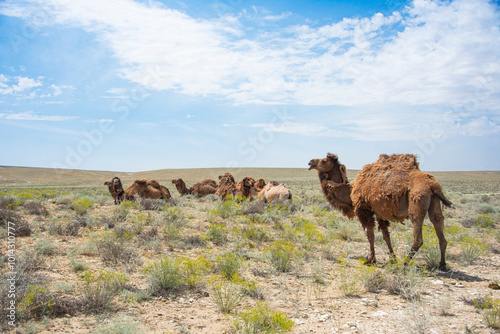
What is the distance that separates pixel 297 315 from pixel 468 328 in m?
2.33

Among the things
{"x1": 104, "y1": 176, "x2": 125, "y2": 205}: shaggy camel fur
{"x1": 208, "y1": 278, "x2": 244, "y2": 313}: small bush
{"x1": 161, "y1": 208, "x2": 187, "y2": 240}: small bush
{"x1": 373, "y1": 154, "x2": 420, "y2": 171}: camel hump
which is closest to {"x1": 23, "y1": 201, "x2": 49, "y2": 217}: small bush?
{"x1": 104, "y1": 176, "x2": 125, "y2": 205}: shaggy camel fur

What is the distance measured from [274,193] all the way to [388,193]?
9.42m

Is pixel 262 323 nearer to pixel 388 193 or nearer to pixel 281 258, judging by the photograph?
pixel 281 258

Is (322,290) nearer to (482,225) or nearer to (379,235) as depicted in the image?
(379,235)

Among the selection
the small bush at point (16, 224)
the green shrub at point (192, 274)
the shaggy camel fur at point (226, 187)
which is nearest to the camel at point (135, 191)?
the shaggy camel fur at point (226, 187)

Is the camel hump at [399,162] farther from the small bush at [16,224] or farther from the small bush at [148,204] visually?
the small bush at [148,204]

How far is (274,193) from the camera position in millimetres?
16344

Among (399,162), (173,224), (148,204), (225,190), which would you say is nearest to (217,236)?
(173,224)

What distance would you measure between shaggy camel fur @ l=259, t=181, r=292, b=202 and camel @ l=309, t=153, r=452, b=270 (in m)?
6.94

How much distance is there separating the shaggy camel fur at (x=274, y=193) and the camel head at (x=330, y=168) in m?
6.79

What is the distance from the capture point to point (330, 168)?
880 cm

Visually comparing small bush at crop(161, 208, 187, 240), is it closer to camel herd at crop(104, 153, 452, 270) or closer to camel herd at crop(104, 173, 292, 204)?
camel herd at crop(104, 153, 452, 270)

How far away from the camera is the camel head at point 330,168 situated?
28.4 feet

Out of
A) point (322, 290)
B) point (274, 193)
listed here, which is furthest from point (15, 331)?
point (274, 193)
